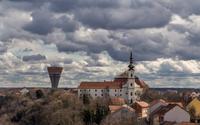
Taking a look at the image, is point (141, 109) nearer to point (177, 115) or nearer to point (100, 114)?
point (177, 115)

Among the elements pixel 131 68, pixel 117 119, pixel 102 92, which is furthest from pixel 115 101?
pixel 117 119

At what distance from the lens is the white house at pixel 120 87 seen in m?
164

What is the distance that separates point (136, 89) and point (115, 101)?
26552 millimetres

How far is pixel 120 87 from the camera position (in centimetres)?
17225

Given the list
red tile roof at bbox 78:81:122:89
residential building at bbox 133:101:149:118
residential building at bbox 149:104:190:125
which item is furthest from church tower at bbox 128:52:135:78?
residential building at bbox 149:104:190:125

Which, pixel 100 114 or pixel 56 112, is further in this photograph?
pixel 56 112

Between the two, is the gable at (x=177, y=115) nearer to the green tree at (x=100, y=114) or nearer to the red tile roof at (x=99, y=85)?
the green tree at (x=100, y=114)

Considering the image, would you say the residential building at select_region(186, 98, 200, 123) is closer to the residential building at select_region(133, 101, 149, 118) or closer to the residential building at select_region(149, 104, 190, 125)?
the residential building at select_region(149, 104, 190, 125)

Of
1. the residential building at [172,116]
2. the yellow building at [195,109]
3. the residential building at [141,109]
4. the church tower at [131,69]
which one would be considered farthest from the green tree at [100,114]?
the church tower at [131,69]

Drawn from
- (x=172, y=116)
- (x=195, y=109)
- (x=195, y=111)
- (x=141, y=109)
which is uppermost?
(x=195, y=109)

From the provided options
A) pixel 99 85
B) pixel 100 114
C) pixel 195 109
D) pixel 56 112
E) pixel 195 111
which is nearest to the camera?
pixel 100 114

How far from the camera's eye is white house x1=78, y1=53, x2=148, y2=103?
539 feet

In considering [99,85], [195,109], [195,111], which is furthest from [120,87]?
[195,111]

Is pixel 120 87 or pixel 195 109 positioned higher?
pixel 120 87
